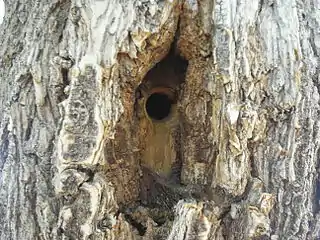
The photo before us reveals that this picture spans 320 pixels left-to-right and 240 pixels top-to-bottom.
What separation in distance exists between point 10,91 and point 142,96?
10.3 inches

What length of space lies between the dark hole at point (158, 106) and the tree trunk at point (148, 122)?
2.1 inches

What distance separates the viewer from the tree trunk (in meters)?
0.92

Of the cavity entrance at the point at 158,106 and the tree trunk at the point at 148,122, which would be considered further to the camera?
the cavity entrance at the point at 158,106

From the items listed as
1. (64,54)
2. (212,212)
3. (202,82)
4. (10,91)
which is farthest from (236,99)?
(10,91)

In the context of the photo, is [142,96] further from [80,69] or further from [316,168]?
[316,168]

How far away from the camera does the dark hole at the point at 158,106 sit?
1.13m

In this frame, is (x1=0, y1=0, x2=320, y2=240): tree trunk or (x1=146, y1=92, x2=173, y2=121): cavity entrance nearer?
(x1=0, y1=0, x2=320, y2=240): tree trunk

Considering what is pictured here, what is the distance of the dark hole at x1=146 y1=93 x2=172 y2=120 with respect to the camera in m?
1.13

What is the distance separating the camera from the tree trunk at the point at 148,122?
916 millimetres

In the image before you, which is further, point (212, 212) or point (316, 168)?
point (316, 168)

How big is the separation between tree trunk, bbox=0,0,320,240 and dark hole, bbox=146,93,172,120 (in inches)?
2.1

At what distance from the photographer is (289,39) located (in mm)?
1007

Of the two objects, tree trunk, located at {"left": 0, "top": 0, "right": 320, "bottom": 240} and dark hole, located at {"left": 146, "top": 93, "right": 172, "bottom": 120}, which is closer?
tree trunk, located at {"left": 0, "top": 0, "right": 320, "bottom": 240}

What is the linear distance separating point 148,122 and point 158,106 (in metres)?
0.08
